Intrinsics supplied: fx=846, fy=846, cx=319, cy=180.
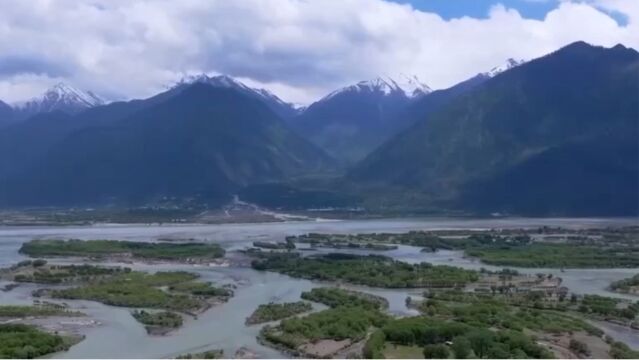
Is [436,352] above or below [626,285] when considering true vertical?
below

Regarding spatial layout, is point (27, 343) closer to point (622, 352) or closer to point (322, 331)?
point (322, 331)

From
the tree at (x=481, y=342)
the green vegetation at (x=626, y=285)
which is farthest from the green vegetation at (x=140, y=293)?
the green vegetation at (x=626, y=285)

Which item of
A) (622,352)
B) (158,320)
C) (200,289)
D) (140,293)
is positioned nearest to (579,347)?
(622,352)

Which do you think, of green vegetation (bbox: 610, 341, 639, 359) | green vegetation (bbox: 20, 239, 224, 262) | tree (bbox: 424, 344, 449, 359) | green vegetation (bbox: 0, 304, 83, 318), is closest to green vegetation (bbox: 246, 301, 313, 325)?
green vegetation (bbox: 0, 304, 83, 318)

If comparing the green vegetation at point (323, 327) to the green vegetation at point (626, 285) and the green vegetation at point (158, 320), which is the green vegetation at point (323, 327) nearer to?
the green vegetation at point (158, 320)

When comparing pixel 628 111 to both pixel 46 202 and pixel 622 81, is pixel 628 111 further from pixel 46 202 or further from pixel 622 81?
pixel 46 202
